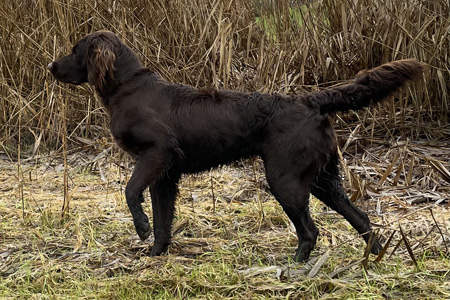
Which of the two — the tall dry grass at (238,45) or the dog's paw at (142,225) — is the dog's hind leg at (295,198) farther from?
the tall dry grass at (238,45)

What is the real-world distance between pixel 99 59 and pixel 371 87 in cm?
167

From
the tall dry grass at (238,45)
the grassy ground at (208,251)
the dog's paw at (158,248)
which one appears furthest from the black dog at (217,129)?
the tall dry grass at (238,45)

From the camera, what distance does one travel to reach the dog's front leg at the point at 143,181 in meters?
4.00

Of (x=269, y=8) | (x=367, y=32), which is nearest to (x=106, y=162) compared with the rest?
(x=269, y=8)

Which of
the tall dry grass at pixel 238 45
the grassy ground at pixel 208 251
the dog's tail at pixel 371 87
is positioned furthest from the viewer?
the tall dry grass at pixel 238 45

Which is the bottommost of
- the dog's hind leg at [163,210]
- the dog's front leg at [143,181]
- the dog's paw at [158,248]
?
the dog's paw at [158,248]

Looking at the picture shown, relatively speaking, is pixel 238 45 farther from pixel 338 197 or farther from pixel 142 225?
pixel 142 225

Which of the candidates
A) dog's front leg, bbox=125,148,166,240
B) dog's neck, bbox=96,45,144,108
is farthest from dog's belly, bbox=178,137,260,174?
dog's neck, bbox=96,45,144,108

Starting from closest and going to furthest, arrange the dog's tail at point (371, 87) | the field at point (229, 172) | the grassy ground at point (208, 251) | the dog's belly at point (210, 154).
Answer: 1. the grassy ground at point (208, 251)
2. the field at point (229, 172)
3. the dog's tail at point (371, 87)
4. the dog's belly at point (210, 154)

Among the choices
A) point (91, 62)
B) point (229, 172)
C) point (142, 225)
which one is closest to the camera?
point (142, 225)

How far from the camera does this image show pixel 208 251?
4.14 meters

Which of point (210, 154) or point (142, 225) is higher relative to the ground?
point (210, 154)

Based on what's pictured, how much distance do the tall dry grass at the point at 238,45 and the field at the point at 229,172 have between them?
20 millimetres

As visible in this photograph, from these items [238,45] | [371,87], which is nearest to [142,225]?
[371,87]
